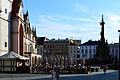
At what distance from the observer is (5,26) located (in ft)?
220

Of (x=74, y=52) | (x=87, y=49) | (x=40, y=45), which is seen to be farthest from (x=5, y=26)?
(x=87, y=49)

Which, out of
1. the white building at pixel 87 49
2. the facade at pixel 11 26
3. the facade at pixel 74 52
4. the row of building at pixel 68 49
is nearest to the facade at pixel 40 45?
the row of building at pixel 68 49

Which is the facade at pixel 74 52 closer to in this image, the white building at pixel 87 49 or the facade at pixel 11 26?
the white building at pixel 87 49

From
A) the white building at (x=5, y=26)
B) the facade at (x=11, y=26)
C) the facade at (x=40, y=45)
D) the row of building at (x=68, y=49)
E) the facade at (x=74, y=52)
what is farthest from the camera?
the facade at (x=74, y=52)

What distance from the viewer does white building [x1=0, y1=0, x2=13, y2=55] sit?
65131 mm

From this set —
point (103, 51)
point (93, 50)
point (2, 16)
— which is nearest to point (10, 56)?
point (2, 16)

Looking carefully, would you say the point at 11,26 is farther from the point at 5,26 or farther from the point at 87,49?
the point at 87,49

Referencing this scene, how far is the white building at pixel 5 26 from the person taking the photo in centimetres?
6513

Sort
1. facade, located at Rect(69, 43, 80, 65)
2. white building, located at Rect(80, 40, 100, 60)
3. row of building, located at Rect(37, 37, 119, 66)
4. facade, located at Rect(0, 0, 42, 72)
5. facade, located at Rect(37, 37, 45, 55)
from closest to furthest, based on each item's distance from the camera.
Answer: facade, located at Rect(0, 0, 42, 72) < row of building, located at Rect(37, 37, 119, 66) < facade, located at Rect(37, 37, 45, 55) < facade, located at Rect(69, 43, 80, 65) < white building, located at Rect(80, 40, 100, 60)

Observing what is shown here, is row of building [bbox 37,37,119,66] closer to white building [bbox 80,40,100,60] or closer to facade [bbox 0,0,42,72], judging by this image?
white building [bbox 80,40,100,60]

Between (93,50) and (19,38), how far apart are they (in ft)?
348

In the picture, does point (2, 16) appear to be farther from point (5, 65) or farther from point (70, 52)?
point (70, 52)

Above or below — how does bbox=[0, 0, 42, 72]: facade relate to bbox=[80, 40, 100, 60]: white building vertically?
above

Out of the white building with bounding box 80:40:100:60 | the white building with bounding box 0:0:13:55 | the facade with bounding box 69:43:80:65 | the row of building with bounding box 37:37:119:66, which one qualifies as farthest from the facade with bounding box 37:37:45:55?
the white building with bounding box 0:0:13:55
